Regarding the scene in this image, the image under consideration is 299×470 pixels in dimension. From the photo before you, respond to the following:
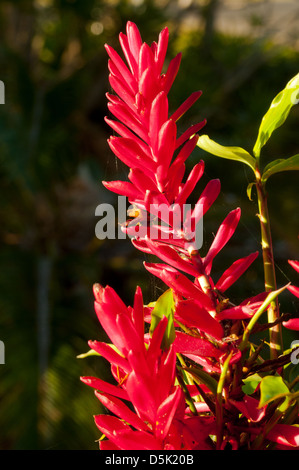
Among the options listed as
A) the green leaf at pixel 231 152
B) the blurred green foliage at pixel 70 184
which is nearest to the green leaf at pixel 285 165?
the green leaf at pixel 231 152

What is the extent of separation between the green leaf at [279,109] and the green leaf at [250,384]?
12 cm

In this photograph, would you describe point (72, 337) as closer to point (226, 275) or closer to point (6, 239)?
point (6, 239)

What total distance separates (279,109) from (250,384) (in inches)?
5.9

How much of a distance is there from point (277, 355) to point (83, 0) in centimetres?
226

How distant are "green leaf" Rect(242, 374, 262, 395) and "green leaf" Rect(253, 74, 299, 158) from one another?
0.39ft

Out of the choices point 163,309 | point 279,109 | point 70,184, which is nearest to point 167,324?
point 163,309

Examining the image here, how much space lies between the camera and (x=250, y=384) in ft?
0.92

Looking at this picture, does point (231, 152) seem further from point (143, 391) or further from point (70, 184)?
point (70, 184)

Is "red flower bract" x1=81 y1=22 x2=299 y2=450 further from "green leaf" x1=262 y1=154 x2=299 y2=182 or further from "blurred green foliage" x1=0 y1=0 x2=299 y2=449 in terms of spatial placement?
"blurred green foliage" x1=0 y1=0 x2=299 y2=449

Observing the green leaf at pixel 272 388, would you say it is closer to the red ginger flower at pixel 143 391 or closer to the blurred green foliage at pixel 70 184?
the red ginger flower at pixel 143 391

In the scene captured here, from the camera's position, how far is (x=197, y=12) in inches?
119

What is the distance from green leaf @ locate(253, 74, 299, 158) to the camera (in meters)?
0.30

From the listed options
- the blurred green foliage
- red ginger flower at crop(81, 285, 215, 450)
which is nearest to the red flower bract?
red ginger flower at crop(81, 285, 215, 450)

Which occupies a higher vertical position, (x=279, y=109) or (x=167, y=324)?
(x=279, y=109)
